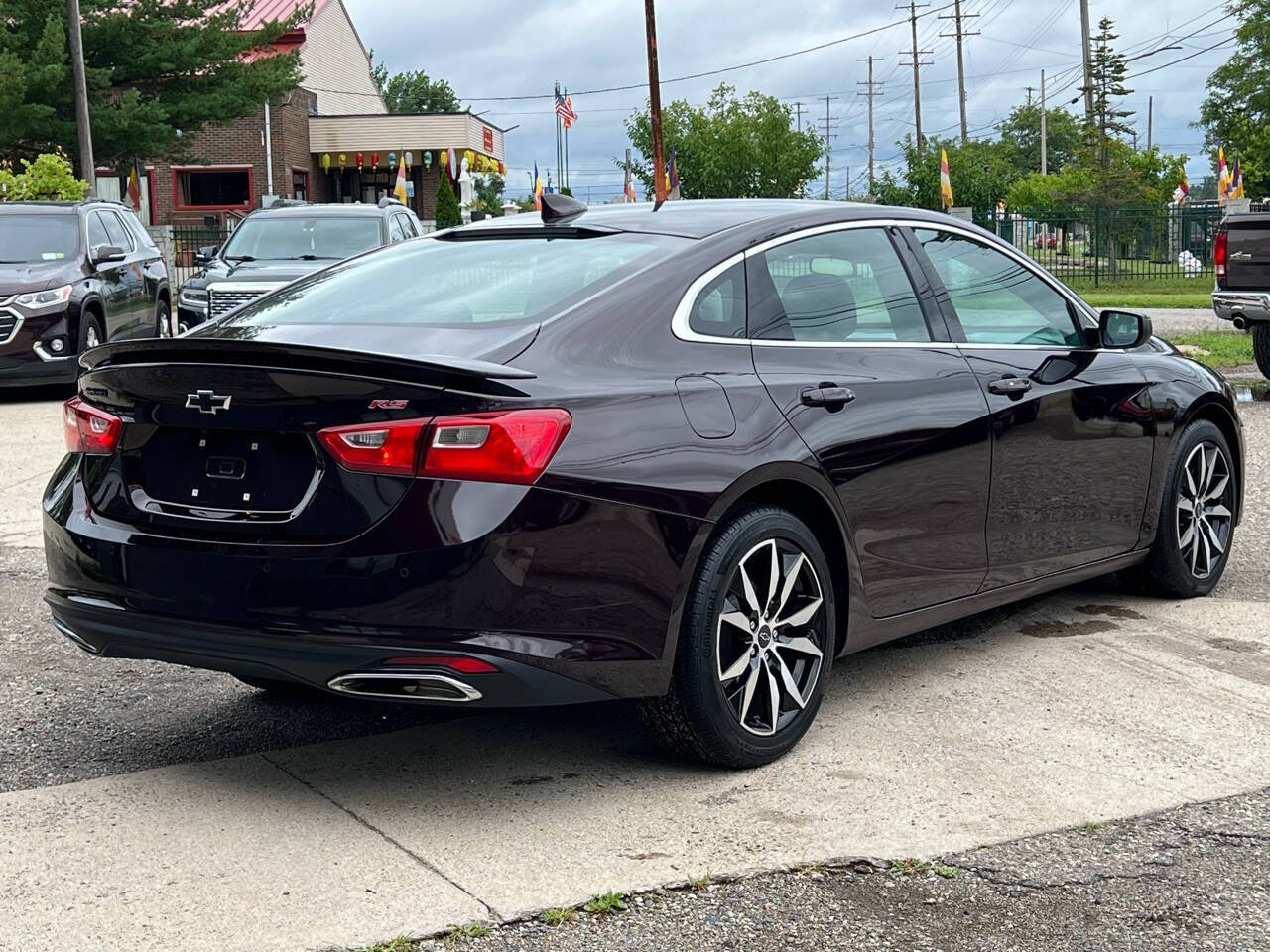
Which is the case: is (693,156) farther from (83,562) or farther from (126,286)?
(83,562)

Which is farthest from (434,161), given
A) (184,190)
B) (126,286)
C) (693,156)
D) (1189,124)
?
(1189,124)

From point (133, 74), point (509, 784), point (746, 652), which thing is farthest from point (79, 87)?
point (746, 652)

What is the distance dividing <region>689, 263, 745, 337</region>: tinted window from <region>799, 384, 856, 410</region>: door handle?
25 centimetres

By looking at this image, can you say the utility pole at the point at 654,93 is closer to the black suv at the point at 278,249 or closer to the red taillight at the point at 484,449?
the black suv at the point at 278,249

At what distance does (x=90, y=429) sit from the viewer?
438 centimetres

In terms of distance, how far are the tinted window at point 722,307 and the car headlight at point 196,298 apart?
12540 millimetres

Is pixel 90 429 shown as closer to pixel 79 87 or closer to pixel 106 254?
pixel 106 254

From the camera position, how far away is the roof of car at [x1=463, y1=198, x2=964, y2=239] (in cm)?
490

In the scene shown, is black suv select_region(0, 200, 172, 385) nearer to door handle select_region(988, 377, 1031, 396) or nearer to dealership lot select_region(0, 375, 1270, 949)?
dealership lot select_region(0, 375, 1270, 949)

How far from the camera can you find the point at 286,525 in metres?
3.92

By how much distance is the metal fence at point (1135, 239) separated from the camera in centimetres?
3734

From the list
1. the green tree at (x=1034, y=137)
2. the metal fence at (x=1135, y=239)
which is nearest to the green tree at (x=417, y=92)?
the green tree at (x=1034, y=137)

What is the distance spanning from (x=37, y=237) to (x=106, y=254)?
61cm

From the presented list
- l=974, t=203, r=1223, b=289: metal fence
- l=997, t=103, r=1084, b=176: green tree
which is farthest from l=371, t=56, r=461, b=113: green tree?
l=974, t=203, r=1223, b=289: metal fence
